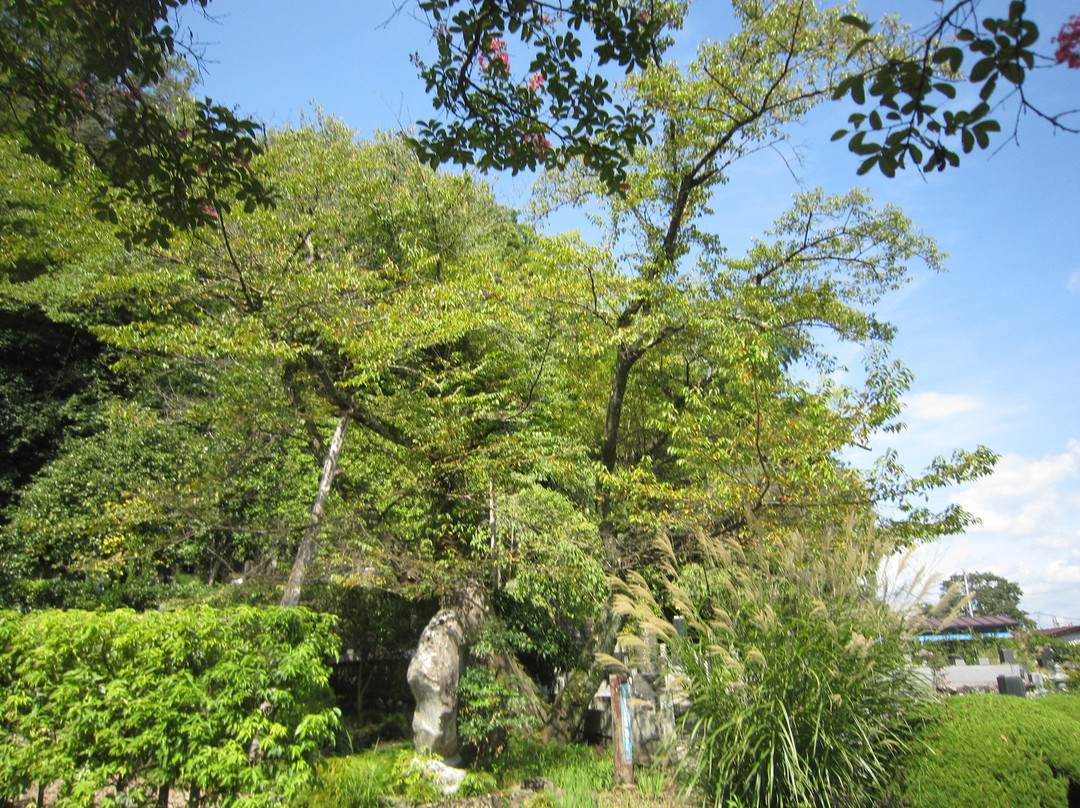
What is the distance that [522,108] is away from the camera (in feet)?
11.0

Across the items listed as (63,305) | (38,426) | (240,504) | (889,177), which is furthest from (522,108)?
(38,426)

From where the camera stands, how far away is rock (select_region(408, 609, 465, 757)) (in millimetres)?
7102

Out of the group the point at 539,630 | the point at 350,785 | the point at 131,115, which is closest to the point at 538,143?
the point at 131,115

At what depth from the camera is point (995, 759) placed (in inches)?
149

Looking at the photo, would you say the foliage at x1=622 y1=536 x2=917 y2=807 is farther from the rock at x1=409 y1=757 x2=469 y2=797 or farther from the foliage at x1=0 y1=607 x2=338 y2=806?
the rock at x1=409 y1=757 x2=469 y2=797

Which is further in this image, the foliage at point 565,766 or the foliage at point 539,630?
the foliage at point 539,630

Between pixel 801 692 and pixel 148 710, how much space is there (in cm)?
381

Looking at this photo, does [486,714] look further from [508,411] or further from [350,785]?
[508,411]

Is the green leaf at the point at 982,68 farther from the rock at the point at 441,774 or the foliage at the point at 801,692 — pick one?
the rock at the point at 441,774

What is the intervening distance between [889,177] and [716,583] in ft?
13.1

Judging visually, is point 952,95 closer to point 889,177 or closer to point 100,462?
point 889,177

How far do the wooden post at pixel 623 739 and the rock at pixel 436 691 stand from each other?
6.91 feet

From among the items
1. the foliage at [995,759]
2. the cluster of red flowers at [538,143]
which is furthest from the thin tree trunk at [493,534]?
the cluster of red flowers at [538,143]

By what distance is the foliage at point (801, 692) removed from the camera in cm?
410
